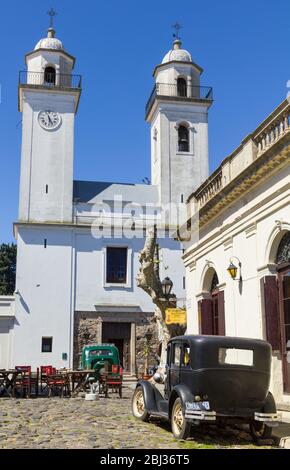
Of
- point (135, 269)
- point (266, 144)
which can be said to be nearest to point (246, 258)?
point (266, 144)

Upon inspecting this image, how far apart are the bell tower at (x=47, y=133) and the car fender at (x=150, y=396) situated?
809 inches

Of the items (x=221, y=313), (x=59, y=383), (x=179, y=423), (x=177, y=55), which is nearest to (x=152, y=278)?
(x=221, y=313)

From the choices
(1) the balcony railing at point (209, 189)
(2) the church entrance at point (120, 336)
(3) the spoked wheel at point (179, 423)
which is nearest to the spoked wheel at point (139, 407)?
(3) the spoked wheel at point (179, 423)

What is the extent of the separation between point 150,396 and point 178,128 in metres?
25.1

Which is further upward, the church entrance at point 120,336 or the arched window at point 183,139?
the arched window at point 183,139

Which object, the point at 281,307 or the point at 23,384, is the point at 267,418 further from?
the point at 23,384

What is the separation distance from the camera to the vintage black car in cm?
861

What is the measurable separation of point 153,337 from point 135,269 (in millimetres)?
3816

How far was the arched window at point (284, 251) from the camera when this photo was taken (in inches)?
447

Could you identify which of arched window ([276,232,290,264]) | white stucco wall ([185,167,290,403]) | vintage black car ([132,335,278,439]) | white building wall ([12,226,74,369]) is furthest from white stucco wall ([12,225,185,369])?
vintage black car ([132,335,278,439])

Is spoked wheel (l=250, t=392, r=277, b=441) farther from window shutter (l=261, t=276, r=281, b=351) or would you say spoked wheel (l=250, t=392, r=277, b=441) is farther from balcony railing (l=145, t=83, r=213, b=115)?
balcony railing (l=145, t=83, r=213, b=115)

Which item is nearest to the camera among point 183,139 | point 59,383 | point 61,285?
point 59,383

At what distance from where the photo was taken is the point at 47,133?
31.7 m

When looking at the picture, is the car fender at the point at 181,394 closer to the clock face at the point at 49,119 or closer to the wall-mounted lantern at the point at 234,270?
the wall-mounted lantern at the point at 234,270
